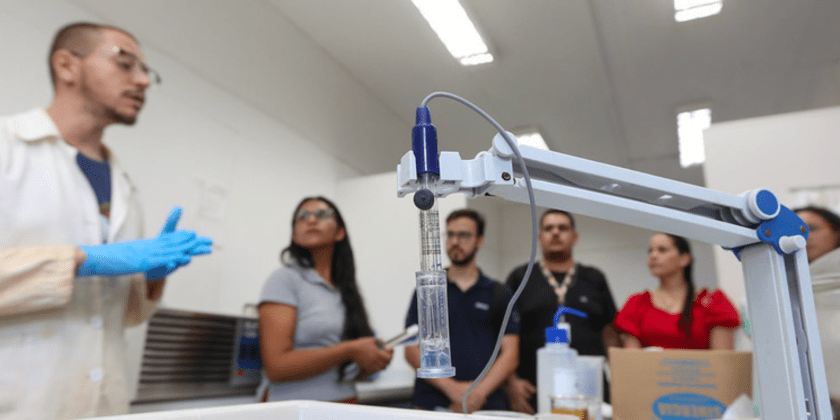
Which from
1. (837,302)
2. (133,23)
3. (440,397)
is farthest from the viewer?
(133,23)

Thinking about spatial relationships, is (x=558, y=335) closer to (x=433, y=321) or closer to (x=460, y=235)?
(x=433, y=321)

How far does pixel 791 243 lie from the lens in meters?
0.51

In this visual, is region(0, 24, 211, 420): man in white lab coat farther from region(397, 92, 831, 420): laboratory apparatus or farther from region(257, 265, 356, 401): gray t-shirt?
region(397, 92, 831, 420): laboratory apparatus

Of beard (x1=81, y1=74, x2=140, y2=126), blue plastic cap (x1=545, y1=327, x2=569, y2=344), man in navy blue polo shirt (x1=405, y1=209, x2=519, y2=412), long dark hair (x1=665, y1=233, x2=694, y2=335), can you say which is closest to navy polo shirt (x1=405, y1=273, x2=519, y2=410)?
man in navy blue polo shirt (x1=405, y1=209, x2=519, y2=412)

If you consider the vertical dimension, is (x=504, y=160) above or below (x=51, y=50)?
below

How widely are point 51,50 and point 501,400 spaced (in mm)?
1618

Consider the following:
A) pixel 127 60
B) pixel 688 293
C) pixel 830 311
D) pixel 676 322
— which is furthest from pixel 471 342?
pixel 127 60

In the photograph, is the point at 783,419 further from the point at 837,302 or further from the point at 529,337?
the point at 529,337

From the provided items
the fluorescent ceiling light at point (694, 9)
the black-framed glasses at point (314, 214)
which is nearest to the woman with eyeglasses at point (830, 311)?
the black-framed glasses at point (314, 214)

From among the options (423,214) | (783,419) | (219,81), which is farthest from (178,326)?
(783,419)

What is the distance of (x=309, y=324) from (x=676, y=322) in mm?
1100

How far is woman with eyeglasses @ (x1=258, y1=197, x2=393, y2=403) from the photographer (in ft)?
4.97

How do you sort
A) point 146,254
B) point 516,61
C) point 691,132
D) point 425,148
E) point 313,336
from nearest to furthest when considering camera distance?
point 425,148, point 146,254, point 313,336, point 516,61, point 691,132

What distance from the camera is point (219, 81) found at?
2.15m
